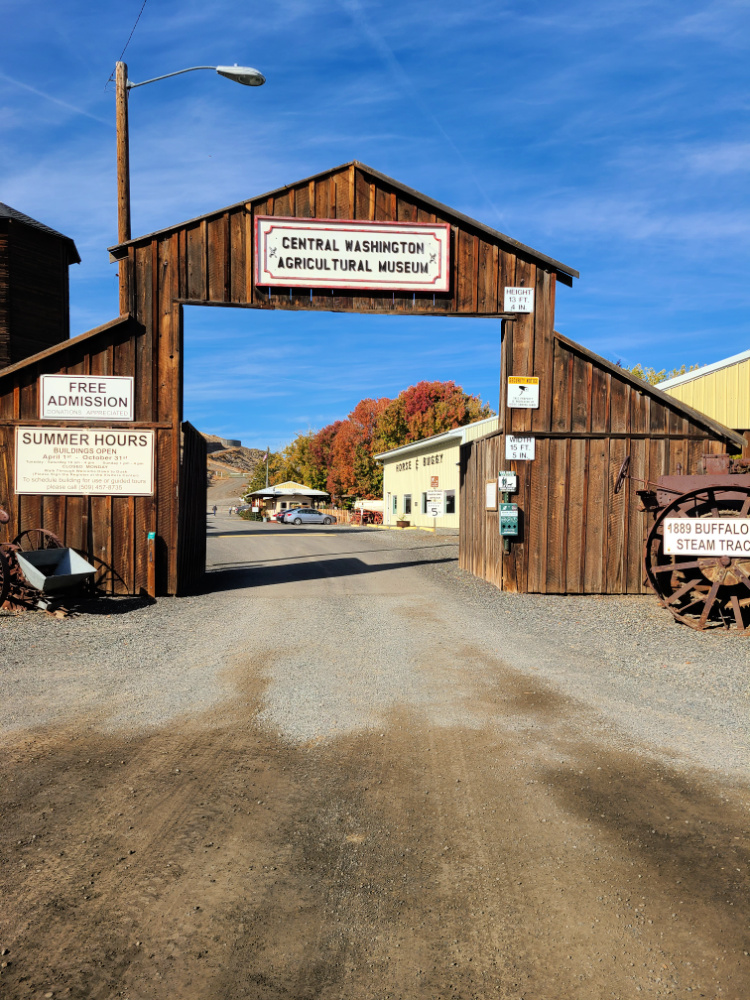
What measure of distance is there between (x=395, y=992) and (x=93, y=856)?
69.5 inches

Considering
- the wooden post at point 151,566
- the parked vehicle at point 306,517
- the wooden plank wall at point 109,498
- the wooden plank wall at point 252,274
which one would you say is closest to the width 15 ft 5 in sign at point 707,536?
the wooden plank wall at point 252,274

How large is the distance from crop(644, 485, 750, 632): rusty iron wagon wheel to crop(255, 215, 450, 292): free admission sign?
5.86 m

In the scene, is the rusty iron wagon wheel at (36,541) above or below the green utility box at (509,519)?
below

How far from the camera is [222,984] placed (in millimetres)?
2750

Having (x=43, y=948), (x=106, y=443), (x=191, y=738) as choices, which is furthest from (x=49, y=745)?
(x=106, y=443)

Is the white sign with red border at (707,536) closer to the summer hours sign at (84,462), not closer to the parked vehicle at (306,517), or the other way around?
the summer hours sign at (84,462)

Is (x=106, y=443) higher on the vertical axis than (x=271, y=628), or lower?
higher

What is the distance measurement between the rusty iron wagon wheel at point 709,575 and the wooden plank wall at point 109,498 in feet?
26.7

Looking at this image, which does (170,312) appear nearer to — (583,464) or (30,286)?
(583,464)

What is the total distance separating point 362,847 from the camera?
3812 millimetres

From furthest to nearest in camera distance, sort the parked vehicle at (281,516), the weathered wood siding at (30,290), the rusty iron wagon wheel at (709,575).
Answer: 1. the parked vehicle at (281,516)
2. the weathered wood siding at (30,290)
3. the rusty iron wagon wheel at (709,575)

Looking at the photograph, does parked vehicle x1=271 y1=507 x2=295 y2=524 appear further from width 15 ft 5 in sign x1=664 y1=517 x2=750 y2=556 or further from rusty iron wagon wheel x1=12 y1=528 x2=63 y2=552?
width 15 ft 5 in sign x1=664 y1=517 x2=750 y2=556

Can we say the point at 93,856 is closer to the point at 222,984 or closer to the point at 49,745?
the point at 222,984

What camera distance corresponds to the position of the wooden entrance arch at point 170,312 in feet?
41.8
